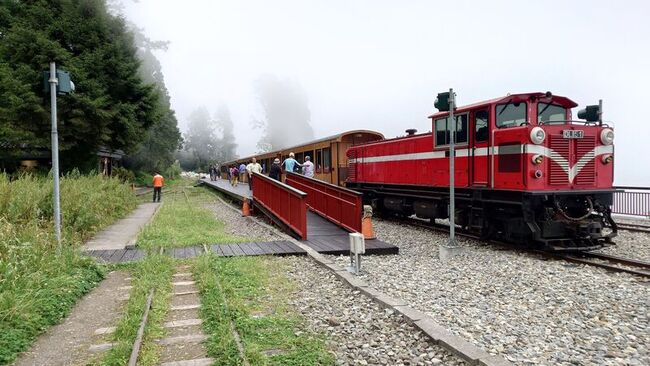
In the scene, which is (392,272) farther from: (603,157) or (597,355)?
(603,157)

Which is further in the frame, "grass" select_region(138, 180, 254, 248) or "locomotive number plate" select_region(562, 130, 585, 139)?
"grass" select_region(138, 180, 254, 248)

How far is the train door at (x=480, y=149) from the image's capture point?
9992 millimetres

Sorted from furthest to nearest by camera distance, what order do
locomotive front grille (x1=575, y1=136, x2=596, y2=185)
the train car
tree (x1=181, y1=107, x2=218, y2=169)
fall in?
tree (x1=181, y1=107, x2=218, y2=169)
the train car
locomotive front grille (x1=575, y1=136, x2=596, y2=185)

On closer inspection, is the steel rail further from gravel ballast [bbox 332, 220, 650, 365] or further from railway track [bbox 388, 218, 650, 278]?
railway track [bbox 388, 218, 650, 278]

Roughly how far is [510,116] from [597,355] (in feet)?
21.5

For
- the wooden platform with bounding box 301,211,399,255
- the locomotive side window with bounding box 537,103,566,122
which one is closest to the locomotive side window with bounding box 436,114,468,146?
the locomotive side window with bounding box 537,103,566,122

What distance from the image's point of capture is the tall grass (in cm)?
452

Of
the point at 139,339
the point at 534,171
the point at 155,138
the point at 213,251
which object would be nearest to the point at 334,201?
the point at 213,251

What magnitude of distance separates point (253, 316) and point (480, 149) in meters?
7.12

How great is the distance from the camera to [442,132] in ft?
37.9

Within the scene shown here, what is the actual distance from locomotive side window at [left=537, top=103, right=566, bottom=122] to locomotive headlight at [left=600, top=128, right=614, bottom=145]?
80cm

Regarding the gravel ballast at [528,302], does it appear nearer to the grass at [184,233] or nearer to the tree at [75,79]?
the grass at [184,233]

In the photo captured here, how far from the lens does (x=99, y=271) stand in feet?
22.4

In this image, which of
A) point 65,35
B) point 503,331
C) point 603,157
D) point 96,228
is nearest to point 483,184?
point 603,157
